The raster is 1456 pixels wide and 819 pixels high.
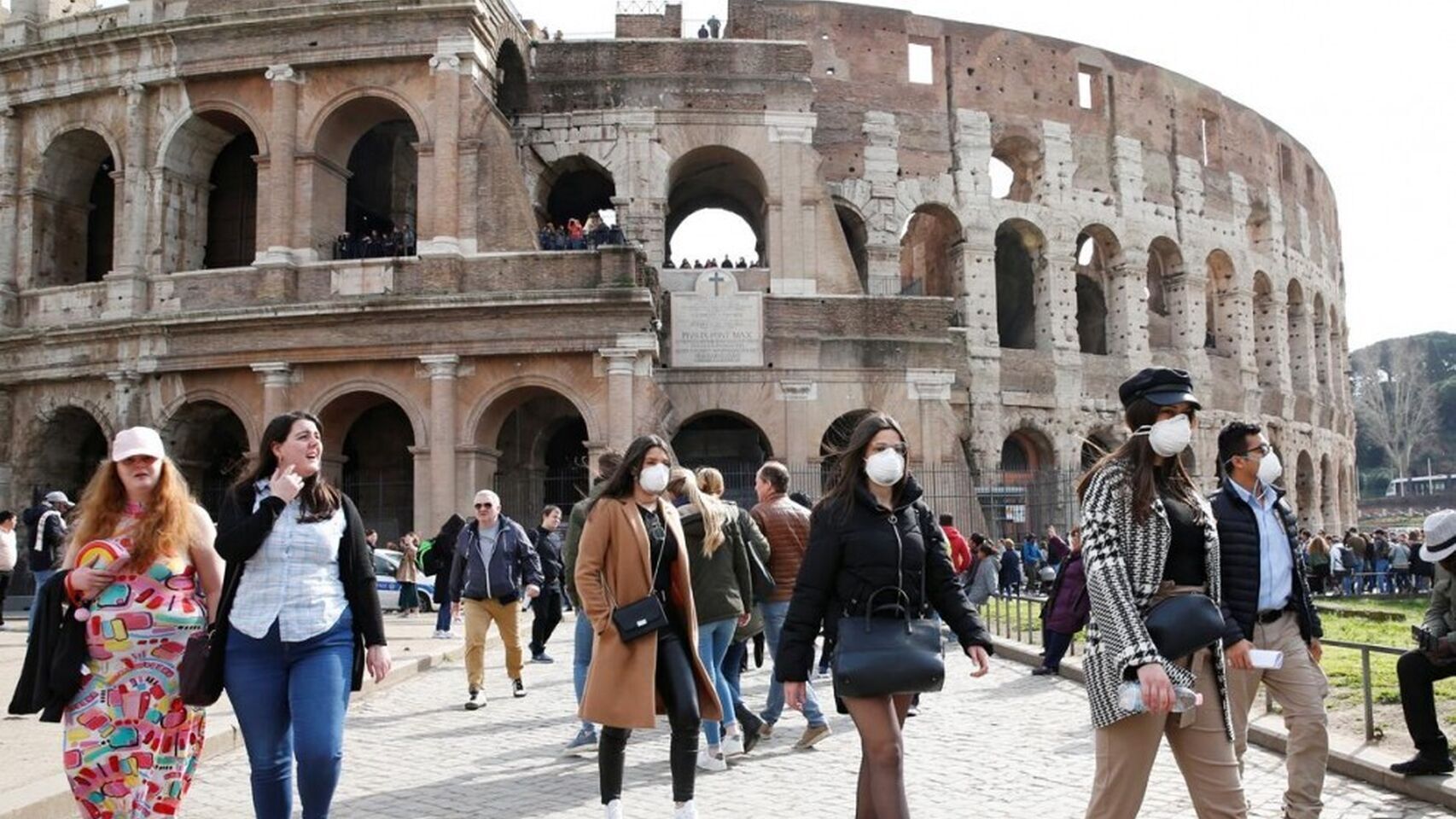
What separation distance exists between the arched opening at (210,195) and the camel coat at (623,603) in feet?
61.3

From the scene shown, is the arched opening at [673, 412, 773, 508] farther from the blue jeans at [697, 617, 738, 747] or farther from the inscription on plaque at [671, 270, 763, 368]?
the blue jeans at [697, 617, 738, 747]

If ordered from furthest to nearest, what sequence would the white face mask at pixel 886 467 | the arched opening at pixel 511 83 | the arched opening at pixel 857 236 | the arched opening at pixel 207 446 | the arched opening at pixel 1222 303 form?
the arched opening at pixel 1222 303 → the arched opening at pixel 857 236 → the arched opening at pixel 511 83 → the arched opening at pixel 207 446 → the white face mask at pixel 886 467

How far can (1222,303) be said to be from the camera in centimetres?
3275

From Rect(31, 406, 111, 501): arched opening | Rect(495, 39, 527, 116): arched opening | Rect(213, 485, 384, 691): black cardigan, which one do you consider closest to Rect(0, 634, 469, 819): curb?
Rect(213, 485, 384, 691): black cardigan

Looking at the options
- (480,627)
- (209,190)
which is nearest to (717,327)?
(209,190)

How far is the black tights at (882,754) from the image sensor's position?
4305mm

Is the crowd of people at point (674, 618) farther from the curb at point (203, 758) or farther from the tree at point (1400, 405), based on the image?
the tree at point (1400, 405)

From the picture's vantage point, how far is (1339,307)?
131ft

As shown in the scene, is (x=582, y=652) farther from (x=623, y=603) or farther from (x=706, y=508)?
(x=623, y=603)

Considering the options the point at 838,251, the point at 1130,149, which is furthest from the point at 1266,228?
the point at 838,251

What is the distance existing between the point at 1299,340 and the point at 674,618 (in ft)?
114

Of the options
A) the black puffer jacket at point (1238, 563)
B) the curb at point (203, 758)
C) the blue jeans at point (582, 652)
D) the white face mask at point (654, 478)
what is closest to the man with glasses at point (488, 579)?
the curb at point (203, 758)

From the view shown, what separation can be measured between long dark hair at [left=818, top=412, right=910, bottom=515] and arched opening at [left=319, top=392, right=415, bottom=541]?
19811mm

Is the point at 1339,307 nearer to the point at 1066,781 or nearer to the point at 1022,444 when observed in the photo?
the point at 1022,444
